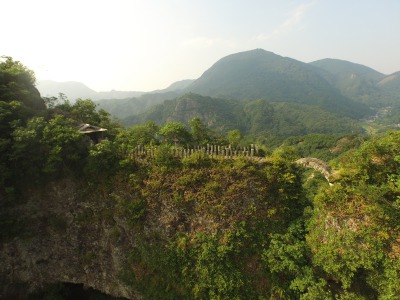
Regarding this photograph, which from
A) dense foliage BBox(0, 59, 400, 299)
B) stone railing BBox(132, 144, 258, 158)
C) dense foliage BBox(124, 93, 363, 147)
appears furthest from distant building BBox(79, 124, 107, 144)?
dense foliage BBox(124, 93, 363, 147)

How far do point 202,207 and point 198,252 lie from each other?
3.48 m

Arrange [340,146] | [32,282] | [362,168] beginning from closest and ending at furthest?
1. [362,168]
2. [32,282]
3. [340,146]

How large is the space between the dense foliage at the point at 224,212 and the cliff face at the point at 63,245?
504mm

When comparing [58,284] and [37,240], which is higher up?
[37,240]

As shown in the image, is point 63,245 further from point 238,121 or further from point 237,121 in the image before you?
point 238,121

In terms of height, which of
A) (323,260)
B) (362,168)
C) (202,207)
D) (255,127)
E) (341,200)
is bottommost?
(255,127)

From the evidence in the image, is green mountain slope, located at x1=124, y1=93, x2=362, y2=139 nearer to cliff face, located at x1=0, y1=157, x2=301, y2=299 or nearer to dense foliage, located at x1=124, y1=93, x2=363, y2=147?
dense foliage, located at x1=124, y1=93, x2=363, y2=147

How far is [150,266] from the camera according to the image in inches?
747

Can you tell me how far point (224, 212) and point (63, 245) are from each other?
15.3 meters

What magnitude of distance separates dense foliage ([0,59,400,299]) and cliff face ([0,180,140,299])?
50cm

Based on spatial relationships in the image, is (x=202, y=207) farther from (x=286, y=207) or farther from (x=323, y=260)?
(x=323, y=260)

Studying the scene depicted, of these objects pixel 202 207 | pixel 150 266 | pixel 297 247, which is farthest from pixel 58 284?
pixel 297 247

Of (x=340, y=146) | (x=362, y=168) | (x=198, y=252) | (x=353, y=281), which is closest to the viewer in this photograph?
(x=353, y=281)

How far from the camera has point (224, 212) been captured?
18750 mm
